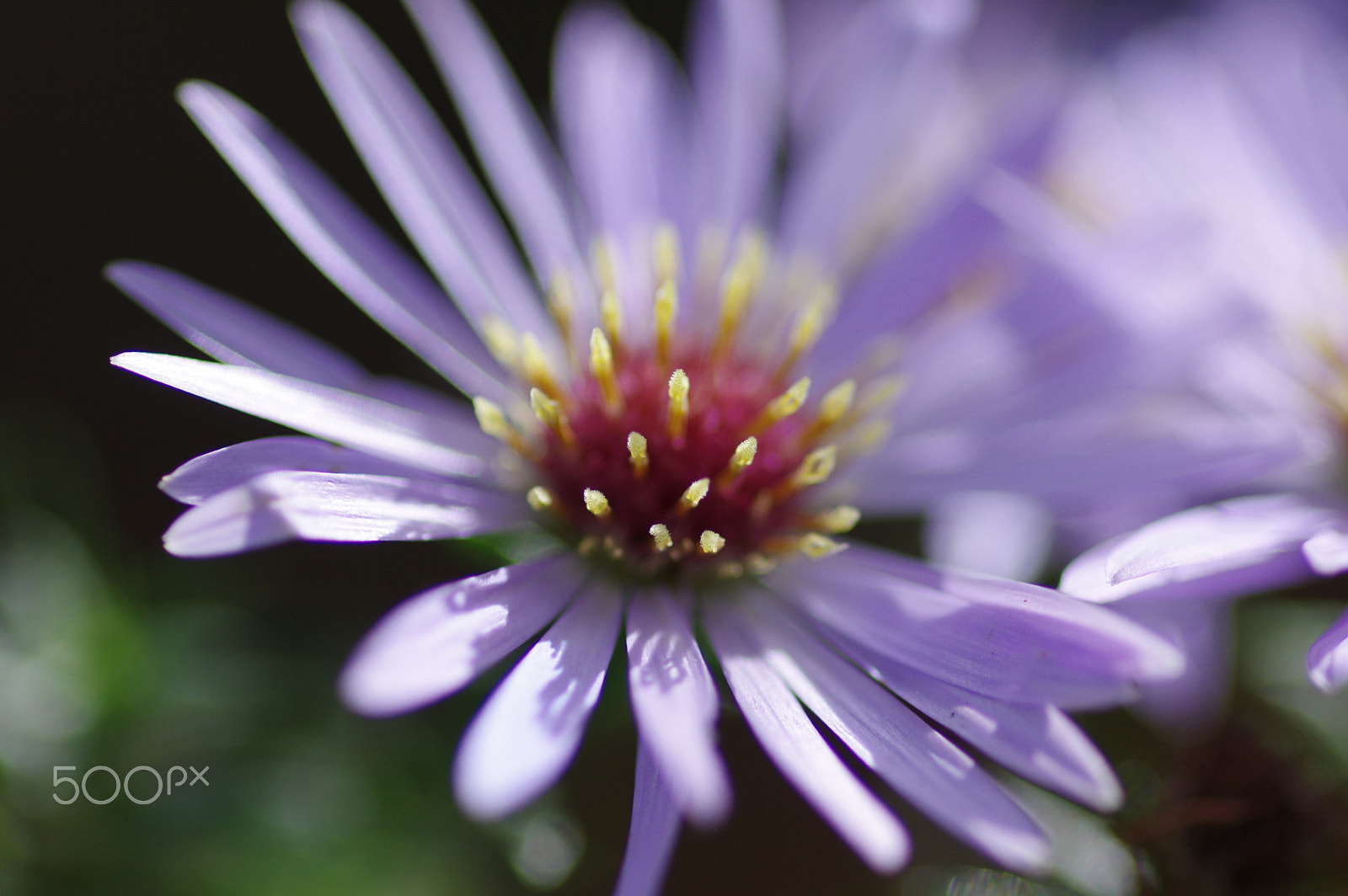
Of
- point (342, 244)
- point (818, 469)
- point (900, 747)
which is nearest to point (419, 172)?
point (342, 244)

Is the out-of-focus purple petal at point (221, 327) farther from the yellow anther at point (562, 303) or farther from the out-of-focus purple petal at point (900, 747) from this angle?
the out-of-focus purple petal at point (900, 747)

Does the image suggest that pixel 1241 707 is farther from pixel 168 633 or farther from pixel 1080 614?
pixel 168 633

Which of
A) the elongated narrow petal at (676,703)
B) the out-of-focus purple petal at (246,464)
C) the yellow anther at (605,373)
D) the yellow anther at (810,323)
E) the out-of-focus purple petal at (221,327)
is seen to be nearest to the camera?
the elongated narrow petal at (676,703)

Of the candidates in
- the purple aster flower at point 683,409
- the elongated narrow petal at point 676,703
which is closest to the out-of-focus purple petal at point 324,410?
the purple aster flower at point 683,409

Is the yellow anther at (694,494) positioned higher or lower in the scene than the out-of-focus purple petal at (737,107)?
lower

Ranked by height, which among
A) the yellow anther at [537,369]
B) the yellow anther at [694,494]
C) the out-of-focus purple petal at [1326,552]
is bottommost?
the out-of-focus purple petal at [1326,552]
